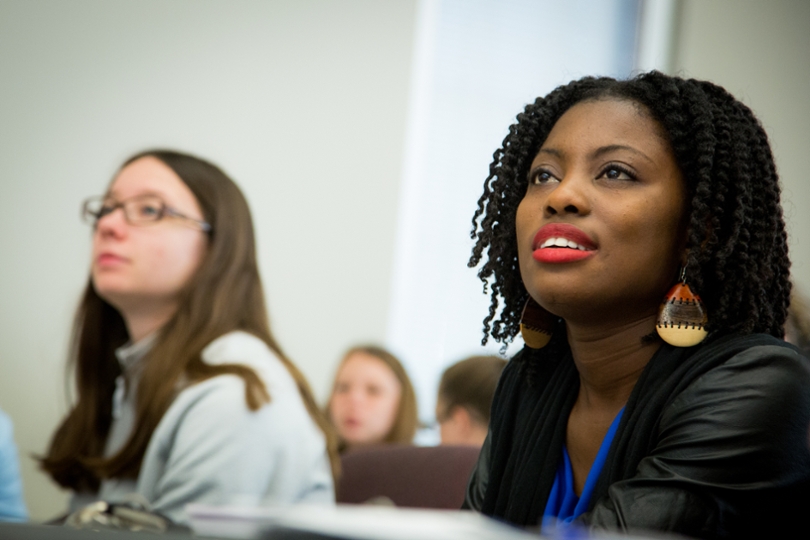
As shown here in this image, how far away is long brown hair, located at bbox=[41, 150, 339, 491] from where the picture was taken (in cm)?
221

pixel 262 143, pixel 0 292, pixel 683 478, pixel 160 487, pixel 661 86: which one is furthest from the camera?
pixel 262 143

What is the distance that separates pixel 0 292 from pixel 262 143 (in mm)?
1226

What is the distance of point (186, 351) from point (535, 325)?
114 centimetres

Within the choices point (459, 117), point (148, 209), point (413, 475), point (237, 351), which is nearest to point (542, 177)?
point (413, 475)

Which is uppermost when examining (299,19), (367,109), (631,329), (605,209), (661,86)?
(299,19)

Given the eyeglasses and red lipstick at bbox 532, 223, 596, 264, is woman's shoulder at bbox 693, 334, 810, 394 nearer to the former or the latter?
red lipstick at bbox 532, 223, 596, 264

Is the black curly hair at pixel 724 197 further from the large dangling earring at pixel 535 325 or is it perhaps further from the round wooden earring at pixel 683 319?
the large dangling earring at pixel 535 325

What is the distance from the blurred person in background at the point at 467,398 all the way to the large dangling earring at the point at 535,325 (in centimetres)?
152

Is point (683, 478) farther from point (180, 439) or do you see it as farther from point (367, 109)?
point (367, 109)

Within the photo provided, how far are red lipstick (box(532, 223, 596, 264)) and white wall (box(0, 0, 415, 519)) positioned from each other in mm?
2569

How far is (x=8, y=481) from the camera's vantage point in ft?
7.11

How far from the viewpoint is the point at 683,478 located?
1.10 metres

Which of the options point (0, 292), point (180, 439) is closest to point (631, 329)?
point (180, 439)

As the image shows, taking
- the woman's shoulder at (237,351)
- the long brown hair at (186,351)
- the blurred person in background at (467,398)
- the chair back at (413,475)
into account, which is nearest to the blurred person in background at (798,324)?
the chair back at (413,475)
